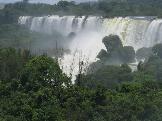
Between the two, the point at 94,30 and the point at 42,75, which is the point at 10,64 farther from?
the point at 94,30

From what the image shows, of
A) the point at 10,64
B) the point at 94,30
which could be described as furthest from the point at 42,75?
the point at 94,30

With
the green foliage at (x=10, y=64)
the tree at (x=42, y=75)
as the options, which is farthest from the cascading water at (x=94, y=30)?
the tree at (x=42, y=75)

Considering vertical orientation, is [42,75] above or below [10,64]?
below

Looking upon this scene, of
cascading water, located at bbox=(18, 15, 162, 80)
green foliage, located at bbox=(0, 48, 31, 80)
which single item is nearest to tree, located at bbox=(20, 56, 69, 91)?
green foliage, located at bbox=(0, 48, 31, 80)

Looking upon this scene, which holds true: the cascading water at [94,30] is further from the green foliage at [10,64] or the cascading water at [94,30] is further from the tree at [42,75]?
the tree at [42,75]

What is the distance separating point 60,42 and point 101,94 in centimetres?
3741

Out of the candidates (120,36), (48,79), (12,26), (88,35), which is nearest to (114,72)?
(48,79)

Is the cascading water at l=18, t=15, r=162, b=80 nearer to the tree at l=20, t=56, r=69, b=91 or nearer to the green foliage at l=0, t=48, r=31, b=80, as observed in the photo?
the green foliage at l=0, t=48, r=31, b=80

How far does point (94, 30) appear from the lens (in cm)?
6272

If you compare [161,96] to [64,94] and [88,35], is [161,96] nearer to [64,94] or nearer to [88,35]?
[64,94]

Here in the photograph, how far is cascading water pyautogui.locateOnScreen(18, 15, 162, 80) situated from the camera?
2106 inches

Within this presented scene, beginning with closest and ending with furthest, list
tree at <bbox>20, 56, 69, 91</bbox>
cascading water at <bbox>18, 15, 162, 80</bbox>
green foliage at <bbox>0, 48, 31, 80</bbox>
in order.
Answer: tree at <bbox>20, 56, 69, 91</bbox> < green foliage at <bbox>0, 48, 31, 80</bbox> < cascading water at <bbox>18, 15, 162, 80</bbox>

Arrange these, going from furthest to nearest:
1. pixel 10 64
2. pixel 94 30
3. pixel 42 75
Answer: pixel 94 30, pixel 10 64, pixel 42 75

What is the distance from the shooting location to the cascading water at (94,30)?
53500mm
